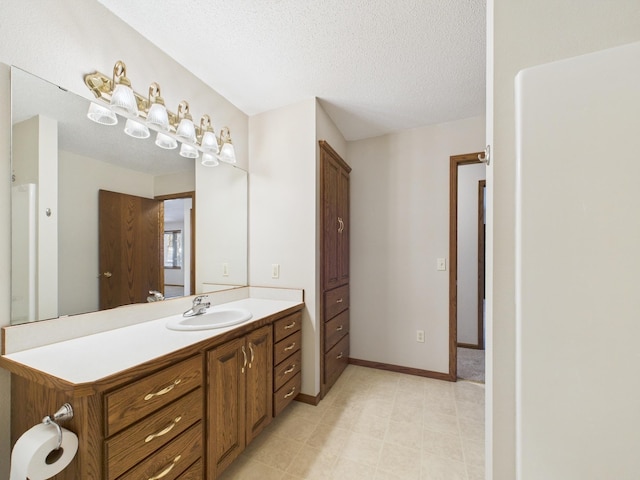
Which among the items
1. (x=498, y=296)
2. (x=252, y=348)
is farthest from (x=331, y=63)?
(x=252, y=348)

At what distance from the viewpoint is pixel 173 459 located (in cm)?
98

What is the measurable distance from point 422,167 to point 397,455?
2337 mm

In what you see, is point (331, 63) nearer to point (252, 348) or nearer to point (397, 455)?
point (252, 348)

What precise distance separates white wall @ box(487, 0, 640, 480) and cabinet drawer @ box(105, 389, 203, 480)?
110 cm

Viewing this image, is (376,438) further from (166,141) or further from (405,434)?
(166,141)

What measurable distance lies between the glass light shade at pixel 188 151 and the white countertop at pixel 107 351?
110 centimetres

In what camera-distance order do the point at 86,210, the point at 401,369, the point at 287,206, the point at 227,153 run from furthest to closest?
the point at 401,369 < the point at 287,206 < the point at 227,153 < the point at 86,210

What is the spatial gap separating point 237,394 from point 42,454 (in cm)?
74

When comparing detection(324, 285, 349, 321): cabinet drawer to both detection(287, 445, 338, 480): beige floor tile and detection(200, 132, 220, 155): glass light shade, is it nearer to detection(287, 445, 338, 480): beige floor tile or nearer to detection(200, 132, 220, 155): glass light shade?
detection(287, 445, 338, 480): beige floor tile

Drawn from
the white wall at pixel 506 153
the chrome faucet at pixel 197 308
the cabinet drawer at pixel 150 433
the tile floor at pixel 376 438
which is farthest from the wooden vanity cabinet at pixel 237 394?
the white wall at pixel 506 153

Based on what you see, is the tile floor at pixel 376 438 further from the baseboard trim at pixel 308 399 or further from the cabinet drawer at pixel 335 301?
the cabinet drawer at pixel 335 301

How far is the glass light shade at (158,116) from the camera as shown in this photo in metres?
1.39

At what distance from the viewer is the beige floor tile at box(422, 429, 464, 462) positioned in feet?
4.85

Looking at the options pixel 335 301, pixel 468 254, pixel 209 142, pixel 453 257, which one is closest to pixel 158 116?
pixel 209 142
